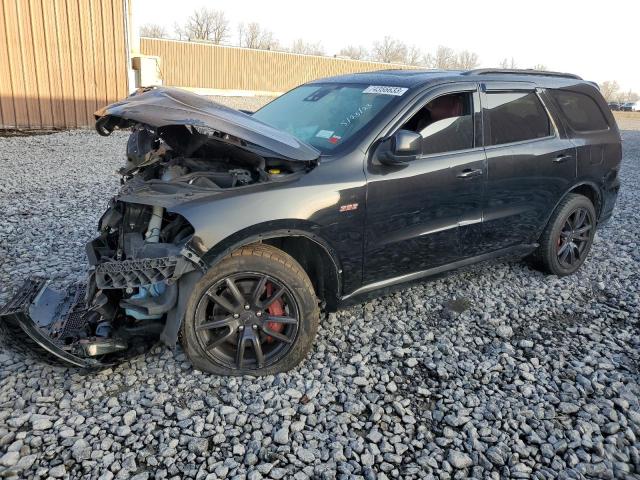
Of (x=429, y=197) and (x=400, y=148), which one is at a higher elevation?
(x=400, y=148)

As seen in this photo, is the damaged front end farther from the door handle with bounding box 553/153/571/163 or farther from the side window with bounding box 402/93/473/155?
the door handle with bounding box 553/153/571/163

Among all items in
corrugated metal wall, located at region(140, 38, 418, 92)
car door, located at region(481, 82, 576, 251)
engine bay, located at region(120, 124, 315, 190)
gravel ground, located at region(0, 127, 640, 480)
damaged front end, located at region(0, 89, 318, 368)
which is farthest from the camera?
corrugated metal wall, located at region(140, 38, 418, 92)

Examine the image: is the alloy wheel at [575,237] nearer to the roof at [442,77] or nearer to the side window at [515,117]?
the side window at [515,117]

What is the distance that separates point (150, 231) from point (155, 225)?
0.05 m

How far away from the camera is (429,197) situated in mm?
3508

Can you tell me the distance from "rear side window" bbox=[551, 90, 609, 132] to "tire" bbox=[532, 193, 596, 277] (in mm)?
672

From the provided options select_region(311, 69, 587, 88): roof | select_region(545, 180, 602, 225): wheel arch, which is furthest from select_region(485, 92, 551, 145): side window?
select_region(545, 180, 602, 225): wheel arch

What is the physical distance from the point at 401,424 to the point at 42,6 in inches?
518

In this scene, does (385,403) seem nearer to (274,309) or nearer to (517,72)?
(274,309)

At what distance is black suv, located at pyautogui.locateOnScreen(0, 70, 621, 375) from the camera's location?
2.83 metres

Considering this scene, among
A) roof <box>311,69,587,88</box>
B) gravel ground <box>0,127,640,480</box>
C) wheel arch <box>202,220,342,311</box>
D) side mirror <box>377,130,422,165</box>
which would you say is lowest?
gravel ground <box>0,127,640,480</box>

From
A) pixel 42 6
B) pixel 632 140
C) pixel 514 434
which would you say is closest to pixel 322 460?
pixel 514 434

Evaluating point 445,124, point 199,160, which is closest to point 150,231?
point 199,160

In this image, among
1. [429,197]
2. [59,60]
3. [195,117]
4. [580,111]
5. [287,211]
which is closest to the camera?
[195,117]
